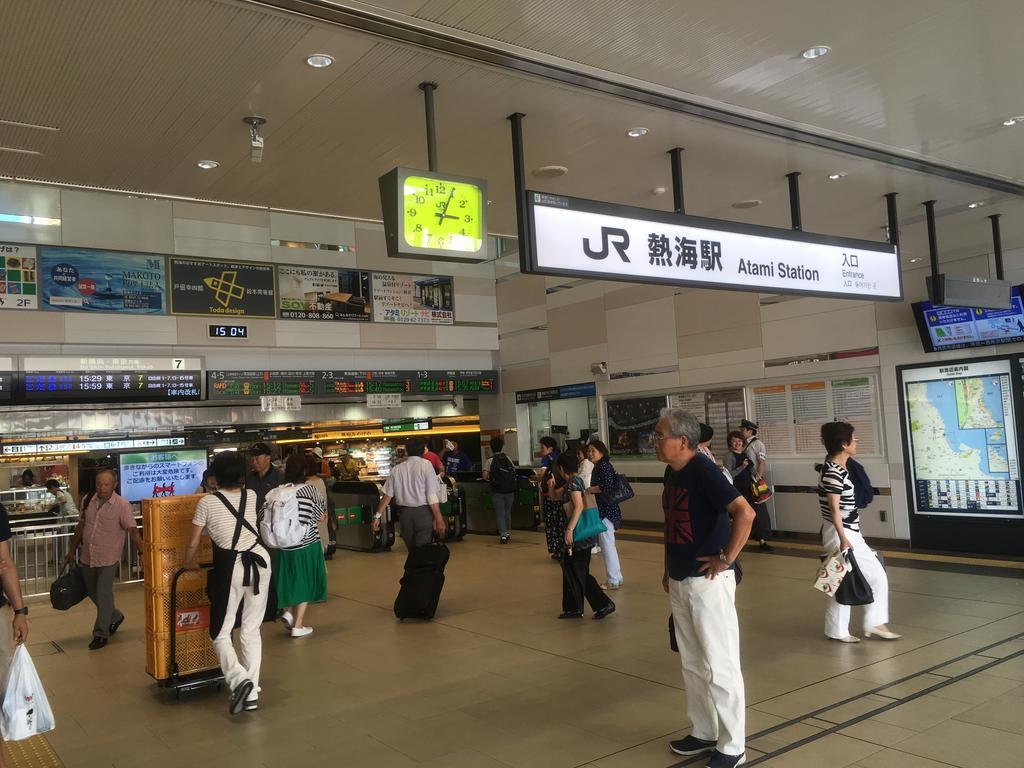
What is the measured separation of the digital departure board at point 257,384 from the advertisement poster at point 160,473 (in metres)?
1.00

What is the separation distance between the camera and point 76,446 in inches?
487

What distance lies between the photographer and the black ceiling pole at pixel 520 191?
448cm

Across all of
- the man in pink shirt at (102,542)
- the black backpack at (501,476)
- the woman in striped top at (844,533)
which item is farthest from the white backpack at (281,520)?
the black backpack at (501,476)

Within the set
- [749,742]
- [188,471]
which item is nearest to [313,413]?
[188,471]

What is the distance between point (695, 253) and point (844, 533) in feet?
7.53

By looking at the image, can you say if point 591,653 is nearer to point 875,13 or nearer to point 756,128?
point 756,128

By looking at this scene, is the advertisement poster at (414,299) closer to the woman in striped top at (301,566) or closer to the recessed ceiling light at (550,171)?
the woman in striped top at (301,566)

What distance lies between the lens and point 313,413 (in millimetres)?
13820

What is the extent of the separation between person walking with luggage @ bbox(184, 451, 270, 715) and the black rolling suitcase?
221 centimetres

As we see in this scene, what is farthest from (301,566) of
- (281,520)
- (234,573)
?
(234,573)

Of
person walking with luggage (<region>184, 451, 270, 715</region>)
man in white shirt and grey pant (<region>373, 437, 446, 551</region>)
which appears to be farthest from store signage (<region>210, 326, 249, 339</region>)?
person walking with luggage (<region>184, 451, 270, 715</region>)

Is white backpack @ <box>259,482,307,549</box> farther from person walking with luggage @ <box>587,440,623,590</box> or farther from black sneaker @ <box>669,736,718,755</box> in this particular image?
black sneaker @ <box>669,736,718,755</box>

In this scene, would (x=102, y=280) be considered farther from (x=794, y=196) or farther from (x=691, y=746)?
(x=691, y=746)

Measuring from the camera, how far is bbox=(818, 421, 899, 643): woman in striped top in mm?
5617
